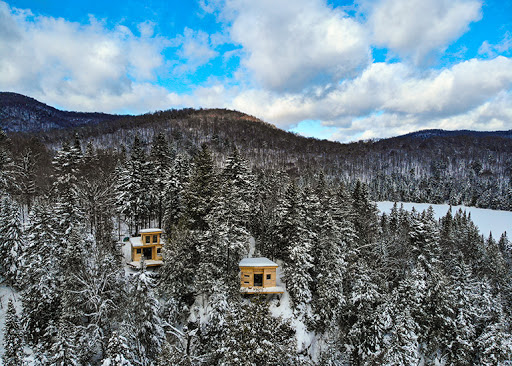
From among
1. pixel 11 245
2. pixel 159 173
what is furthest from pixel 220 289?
pixel 11 245

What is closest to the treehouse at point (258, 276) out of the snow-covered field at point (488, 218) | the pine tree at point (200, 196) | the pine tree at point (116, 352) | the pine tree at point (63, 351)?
the pine tree at point (200, 196)

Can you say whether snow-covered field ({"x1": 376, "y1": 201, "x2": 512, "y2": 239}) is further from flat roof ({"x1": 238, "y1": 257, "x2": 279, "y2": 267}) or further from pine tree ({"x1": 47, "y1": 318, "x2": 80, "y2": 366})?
pine tree ({"x1": 47, "y1": 318, "x2": 80, "y2": 366})

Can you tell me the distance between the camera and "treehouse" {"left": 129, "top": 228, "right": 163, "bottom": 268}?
35.1 m

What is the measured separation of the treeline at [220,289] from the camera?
19719mm

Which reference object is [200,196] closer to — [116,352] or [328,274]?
[328,274]

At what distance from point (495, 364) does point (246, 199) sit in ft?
100

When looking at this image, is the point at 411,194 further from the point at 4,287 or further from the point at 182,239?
the point at 4,287

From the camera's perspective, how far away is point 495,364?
1089 inches

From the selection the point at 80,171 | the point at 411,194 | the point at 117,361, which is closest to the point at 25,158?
the point at 80,171

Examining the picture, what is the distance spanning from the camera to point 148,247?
117ft

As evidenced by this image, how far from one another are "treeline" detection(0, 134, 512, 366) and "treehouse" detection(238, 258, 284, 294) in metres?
1.31

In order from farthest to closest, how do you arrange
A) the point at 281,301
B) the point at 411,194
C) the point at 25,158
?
the point at 411,194
the point at 25,158
the point at 281,301

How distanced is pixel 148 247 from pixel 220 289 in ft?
47.1

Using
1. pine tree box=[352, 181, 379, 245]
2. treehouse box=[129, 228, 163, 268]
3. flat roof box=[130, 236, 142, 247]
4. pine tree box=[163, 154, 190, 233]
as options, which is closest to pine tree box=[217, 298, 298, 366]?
treehouse box=[129, 228, 163, 268]
